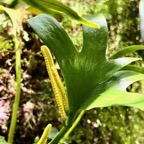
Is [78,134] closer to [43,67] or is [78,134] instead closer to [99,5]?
[43,67]

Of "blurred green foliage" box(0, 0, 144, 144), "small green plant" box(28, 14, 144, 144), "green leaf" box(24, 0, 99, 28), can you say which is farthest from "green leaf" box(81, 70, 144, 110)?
"blurred green foliage" box(0, 0, 144, 144)

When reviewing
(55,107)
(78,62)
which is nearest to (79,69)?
(78,62)

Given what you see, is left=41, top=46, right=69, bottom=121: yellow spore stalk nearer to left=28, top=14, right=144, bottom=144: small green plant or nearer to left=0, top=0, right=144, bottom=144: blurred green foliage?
left=28, top=14, right=144, bottom=144: small green plant

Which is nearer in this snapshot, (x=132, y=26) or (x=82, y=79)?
(x=82, y=79)

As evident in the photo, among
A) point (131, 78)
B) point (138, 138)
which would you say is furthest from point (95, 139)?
point (131, 78)

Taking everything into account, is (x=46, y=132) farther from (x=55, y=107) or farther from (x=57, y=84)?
(x=55, y=107)
